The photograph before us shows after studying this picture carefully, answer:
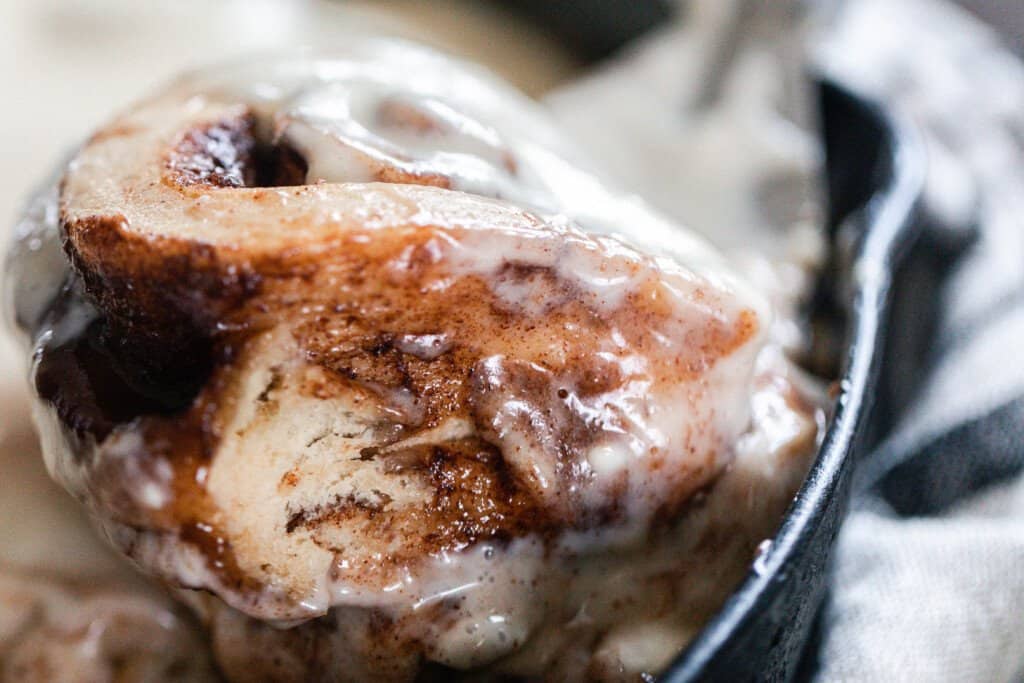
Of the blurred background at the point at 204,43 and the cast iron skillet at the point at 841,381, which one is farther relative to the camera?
the blurred background at the point at 204,43

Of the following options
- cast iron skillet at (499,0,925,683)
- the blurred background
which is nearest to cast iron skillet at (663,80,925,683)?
cast iron skillet at (499,0,925,683)

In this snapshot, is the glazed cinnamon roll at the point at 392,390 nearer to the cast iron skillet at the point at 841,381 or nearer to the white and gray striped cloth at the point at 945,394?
the cast iron skillet at the point at 841,381

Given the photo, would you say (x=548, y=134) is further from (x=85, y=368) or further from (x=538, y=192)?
(x=85, y=368)

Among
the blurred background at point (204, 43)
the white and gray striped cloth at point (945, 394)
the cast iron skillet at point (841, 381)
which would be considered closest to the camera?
the cast iron skillet at point (841, 381)

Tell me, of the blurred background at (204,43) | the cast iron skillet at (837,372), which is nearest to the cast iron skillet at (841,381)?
the cast iron skillet at (837,372)

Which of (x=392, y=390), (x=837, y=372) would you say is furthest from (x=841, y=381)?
(x=392, y=390)

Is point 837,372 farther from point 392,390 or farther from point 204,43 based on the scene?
point 204,43

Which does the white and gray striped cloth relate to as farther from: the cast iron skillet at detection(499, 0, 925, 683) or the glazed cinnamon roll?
the glazed cinnamon roll

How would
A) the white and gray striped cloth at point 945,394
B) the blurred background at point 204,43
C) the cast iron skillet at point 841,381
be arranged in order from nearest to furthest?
the cast iron skillet at point 841,381 < the white and gray striped cloth at point 945,394 < the blurred background at point 204,43
